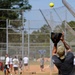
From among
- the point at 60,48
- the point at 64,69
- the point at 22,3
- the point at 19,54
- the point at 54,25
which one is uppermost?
the point at 60,48

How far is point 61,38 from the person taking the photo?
6605 mm

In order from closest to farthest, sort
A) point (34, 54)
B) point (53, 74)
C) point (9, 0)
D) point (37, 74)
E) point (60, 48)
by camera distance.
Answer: point (60, 48)
point (53, 74)
point (37, 74)
point (34, 54)
point (9, 0)

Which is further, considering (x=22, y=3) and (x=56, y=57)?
(x=22, y=3)

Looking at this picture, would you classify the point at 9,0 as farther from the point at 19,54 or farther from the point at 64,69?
the point at 64,69

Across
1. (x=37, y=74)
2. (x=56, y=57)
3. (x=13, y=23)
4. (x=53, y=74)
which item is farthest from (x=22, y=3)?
(x=56, y=57)

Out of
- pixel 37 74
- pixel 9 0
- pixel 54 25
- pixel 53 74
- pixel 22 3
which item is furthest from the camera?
pixel 22 3

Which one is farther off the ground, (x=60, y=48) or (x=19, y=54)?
(x=60, y=48)

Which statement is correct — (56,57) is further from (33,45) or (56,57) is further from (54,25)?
(33,45)

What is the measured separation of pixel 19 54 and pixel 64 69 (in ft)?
81.8

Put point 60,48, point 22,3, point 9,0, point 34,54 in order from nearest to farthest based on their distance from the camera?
1. point 60,48
2. point 34,54
3. point 9,0
4. point 22,3

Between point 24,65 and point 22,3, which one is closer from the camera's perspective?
point 24,65

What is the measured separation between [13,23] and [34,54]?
3104mm

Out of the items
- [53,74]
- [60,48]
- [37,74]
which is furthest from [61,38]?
[37,74]

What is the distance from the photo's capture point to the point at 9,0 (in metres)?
58.3
